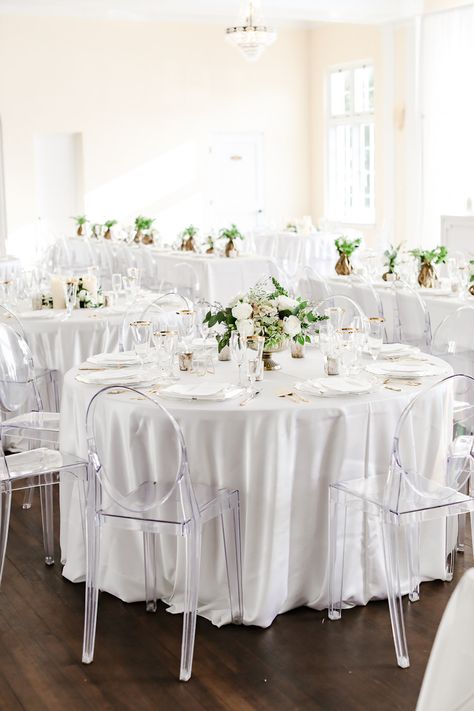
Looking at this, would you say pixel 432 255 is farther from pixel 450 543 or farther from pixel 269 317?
pixel 450 543

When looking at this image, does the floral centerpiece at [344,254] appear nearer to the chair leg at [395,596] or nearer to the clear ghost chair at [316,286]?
the clear ghost chair at [316,286]

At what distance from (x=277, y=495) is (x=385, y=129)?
34.8 feet

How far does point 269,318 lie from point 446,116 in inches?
348

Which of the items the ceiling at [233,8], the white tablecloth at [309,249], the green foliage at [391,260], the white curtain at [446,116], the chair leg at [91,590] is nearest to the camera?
the chair leg at [91,590]

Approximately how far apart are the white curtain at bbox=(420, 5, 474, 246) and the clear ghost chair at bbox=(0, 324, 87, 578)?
8118 millimetres

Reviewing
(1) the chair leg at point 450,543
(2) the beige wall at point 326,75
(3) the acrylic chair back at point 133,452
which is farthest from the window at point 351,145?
(3) the acrylic chair back at point 133,452

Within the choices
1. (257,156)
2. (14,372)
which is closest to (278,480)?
(14,372)

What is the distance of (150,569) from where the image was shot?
380cm

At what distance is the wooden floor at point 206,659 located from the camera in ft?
10.3

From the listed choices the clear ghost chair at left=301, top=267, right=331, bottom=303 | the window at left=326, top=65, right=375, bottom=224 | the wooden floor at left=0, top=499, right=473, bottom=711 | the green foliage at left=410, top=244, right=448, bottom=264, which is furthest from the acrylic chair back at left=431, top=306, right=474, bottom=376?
the window at left=326, top=65, right=375, bottom=224

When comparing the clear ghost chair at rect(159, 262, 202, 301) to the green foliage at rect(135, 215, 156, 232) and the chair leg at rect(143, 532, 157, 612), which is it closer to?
the green foliage at rect(135, 215, 156, 232)

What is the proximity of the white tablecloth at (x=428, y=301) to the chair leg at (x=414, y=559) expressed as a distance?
265 cm

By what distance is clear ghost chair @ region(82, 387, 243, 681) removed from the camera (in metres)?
3.33

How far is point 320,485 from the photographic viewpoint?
367 centimetres
